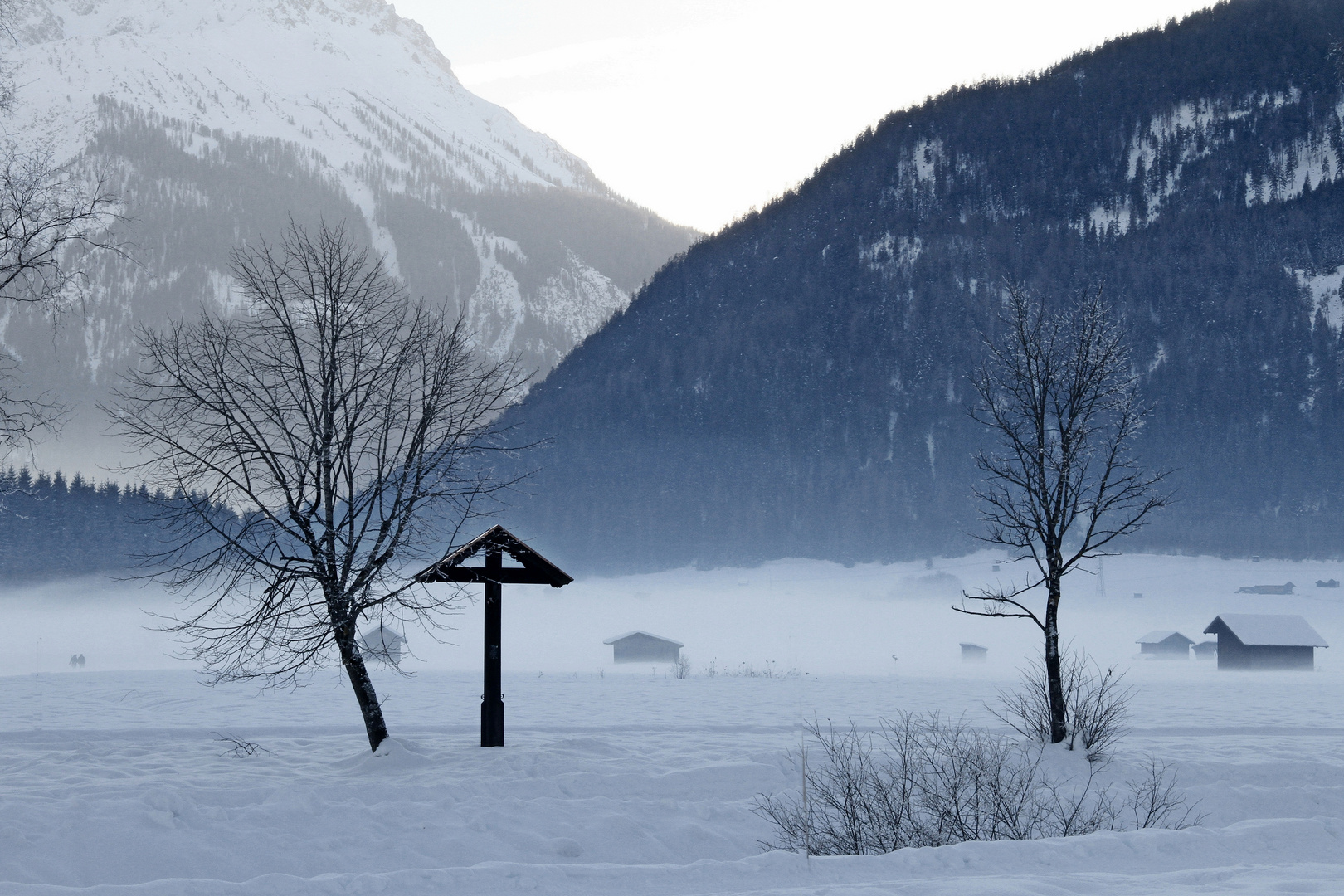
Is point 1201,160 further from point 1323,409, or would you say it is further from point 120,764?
point 120,764

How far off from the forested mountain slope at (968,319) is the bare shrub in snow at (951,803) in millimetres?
104817

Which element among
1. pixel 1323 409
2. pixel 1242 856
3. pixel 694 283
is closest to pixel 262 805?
pixel 1242 856

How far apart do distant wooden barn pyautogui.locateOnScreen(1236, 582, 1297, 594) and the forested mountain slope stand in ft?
49.2

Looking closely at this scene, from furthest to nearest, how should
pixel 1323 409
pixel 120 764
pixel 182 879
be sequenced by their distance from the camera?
1. pixel 1323 409
2. pixel 120 764
3. pixel 182 879

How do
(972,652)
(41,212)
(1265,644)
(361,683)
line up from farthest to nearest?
(972,652) → (1265,644) → (361,683) → (41,212)

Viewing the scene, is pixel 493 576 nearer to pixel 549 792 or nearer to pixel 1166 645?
pixel 549 792

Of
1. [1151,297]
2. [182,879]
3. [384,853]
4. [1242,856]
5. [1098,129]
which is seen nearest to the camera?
[182,879]

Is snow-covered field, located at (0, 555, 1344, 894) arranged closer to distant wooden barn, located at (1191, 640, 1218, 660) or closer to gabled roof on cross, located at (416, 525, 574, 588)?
gabled roof on cross, located at (416, 525, 574, 588)

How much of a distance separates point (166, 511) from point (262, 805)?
16.4ft

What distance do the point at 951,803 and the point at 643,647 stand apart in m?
52.9

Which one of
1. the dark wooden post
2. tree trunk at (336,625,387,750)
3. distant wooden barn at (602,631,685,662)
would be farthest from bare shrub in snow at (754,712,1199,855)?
distant wooden barn at (602,631,685,662)

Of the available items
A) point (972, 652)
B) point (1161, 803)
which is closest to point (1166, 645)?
point (972, 652)

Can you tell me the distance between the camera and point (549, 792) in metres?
12.7

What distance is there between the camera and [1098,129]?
166m
